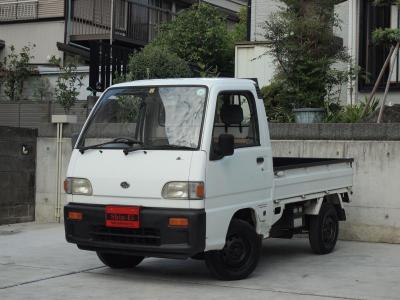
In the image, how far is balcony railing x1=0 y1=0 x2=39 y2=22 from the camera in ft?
67.2

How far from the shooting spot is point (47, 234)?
10359mm

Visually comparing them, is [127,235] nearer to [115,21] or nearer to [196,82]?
[196,82]

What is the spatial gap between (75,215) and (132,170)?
33.8 inches

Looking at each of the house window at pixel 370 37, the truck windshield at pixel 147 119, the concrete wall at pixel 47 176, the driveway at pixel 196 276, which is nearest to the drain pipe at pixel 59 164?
the concrete wall at pixel 47 176

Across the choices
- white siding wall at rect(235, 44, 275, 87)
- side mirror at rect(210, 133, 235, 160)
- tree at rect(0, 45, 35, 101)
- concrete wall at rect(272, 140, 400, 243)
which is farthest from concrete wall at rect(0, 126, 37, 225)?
tree at rect(0, 45, 35, 101)

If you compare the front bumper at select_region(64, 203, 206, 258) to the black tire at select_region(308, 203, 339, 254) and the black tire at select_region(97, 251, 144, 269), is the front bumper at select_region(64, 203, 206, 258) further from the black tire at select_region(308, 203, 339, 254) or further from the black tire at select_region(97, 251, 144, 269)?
the black tire at select_region(308, 203, 339, 254)

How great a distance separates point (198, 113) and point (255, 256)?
172cm

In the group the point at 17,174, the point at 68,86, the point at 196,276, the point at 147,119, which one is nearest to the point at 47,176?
the point at 17,174

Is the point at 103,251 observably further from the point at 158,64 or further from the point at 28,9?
the point at 28,9

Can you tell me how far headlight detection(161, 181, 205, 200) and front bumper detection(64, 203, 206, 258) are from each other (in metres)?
0.14

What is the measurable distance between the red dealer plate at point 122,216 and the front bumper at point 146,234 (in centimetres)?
5

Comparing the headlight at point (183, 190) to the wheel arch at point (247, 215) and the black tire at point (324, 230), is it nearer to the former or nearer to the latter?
the wheel arch at point (247, 215)

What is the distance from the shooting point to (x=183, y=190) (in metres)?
6.46

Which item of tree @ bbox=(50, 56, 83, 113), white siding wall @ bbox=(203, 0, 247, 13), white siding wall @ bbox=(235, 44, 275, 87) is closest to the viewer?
white siding wall @ bbox=(235, 44, 275, 87)
